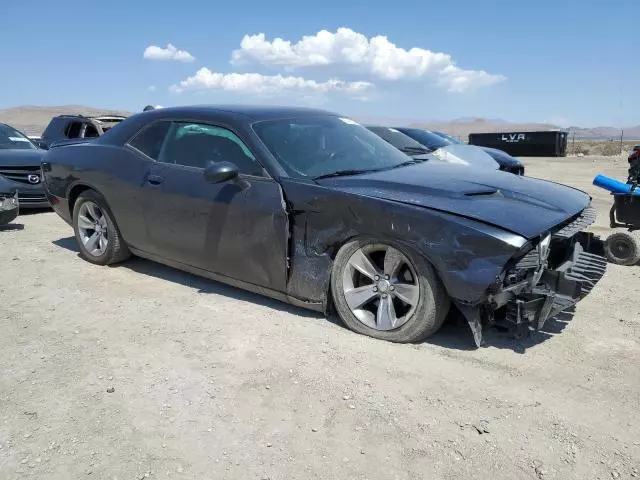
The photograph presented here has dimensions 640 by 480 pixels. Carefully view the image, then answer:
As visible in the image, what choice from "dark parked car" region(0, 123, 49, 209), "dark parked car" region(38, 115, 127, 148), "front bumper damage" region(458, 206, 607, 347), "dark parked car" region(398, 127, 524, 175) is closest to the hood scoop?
"front bumper damage" region(458, 206, 607, 347)

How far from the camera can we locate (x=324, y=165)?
4.23 meters

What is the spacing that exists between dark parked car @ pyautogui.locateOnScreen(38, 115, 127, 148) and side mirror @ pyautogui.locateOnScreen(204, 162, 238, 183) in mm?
8892

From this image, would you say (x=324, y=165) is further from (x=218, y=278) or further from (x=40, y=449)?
(x=40, y=449)

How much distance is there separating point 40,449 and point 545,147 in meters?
31.8

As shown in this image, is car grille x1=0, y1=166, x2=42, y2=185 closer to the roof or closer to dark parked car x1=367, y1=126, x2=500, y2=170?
the roof

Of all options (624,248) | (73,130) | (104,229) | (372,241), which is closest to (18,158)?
(73,130)

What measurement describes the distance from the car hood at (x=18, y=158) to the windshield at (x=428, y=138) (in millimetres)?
7297

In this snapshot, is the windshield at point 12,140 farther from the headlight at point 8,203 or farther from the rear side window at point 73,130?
the headlight at point 8,203

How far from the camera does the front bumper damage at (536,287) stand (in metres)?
3.28

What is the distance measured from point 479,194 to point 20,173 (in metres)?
7.80

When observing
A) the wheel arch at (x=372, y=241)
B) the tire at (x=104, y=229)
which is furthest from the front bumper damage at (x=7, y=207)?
the wheel arch at (x=372, y=241)

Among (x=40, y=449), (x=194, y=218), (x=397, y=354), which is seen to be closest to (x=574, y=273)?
(x=397, y=354)

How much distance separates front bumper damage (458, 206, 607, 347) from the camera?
3.28 meters

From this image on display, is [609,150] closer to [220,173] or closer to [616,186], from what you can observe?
[616,186]
